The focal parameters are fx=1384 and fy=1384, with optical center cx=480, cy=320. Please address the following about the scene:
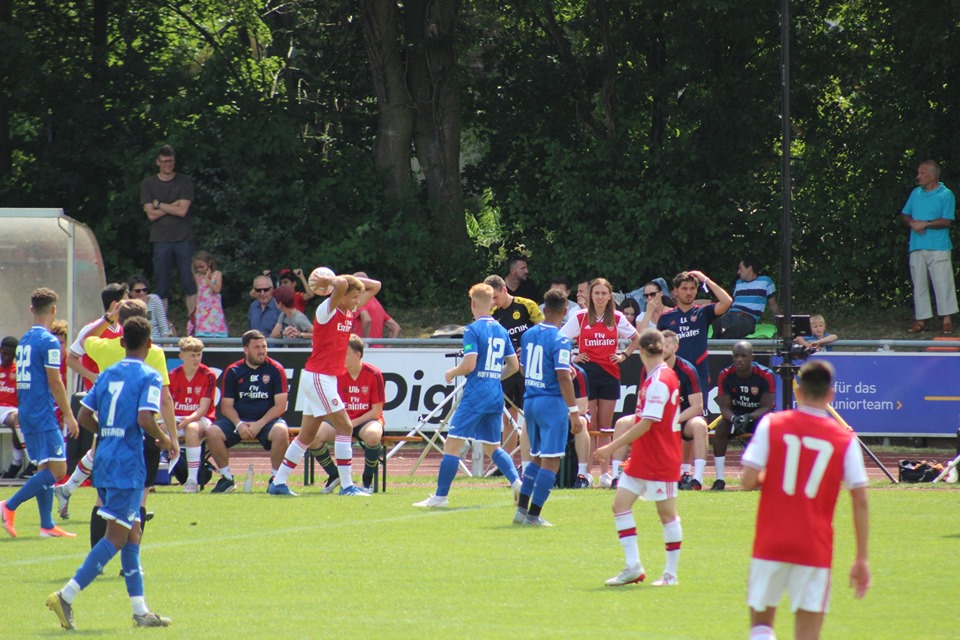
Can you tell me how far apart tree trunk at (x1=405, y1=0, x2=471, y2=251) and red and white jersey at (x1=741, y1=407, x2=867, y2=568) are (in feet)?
61.2

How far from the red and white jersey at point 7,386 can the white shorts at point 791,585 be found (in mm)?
12449

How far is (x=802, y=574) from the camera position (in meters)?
6.41

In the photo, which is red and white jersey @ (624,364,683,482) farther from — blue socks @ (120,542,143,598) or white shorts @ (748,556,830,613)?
blue socks @ (120,542,143,598)

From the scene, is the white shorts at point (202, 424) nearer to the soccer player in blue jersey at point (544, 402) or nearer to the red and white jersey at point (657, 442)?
the soccer player in blue jersey at point (544, 402)

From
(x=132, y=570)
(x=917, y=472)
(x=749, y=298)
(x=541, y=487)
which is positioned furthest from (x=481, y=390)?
(x=749, y=298)

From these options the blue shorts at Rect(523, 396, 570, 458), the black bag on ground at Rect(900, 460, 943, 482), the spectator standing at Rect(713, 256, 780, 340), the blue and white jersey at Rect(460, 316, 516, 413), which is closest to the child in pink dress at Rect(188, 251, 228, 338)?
the spectator standing at Rect(713, 256, 780, 340)

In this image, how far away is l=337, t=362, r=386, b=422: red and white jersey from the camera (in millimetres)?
16250

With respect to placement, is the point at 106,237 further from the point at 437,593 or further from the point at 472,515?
the point at 437,593

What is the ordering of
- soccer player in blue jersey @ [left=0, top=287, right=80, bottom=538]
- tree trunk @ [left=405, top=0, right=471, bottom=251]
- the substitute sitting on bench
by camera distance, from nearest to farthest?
1. soccer player in blue jersey @ [left=0, top=287, right=80, bottom=538]
2. the substitute sitting on bench
3. tree trunk @ [left=405, top=0, right=471, bottom=251]

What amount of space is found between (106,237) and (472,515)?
13501 mm

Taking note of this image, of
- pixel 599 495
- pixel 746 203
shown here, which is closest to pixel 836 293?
pixel 746 203

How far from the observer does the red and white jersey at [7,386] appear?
16.8 m

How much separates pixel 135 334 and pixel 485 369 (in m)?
5.20

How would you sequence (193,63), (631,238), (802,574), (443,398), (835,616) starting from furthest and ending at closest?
(193,63) < (631,238) < (443,398) < (835,616) < (802,574)
